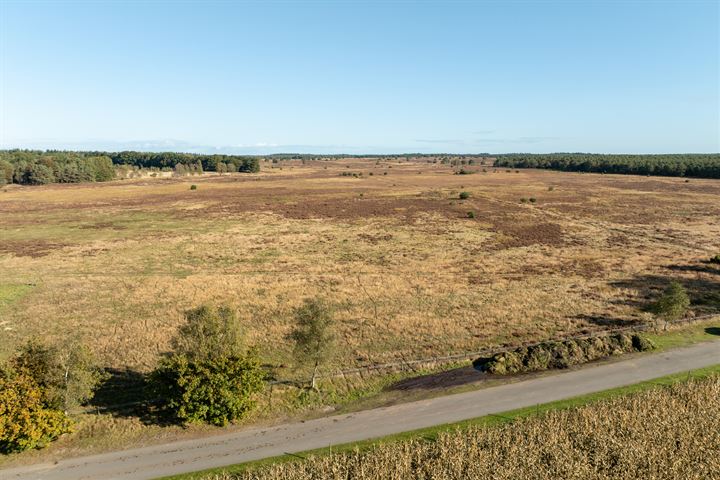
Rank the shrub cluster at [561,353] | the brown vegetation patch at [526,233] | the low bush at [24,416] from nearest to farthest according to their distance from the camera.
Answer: the low bush at [24,416], the shrub cluster at [561,353], the brown vegetation patch at [526,233]

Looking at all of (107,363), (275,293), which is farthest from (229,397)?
(275,293)

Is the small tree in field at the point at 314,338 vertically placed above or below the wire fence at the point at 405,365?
above

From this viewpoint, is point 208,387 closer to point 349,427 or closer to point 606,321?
point 349,427

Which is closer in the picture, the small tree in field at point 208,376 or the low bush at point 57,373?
the low bush at point 57,373

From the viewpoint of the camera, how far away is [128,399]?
2506cm

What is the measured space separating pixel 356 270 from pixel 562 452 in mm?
34103

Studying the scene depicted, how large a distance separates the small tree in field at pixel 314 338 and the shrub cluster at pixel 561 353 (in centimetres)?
1137

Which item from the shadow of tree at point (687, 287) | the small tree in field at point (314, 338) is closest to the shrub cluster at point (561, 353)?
the shadow of tree at point (687, 287)

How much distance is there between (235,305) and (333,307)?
31.8 ft

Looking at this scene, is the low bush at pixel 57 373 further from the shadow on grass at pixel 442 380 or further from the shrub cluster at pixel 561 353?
the shrub cluster at pixel 561 353

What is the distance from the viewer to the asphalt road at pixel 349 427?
64.0 feet

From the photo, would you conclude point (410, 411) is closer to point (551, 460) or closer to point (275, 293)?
point (551, 460)

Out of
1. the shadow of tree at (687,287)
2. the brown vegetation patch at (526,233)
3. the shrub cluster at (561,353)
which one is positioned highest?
the brown vegetation patch at (526,233)

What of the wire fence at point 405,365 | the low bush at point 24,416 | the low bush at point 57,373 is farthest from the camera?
the wire fence at point 405,365
